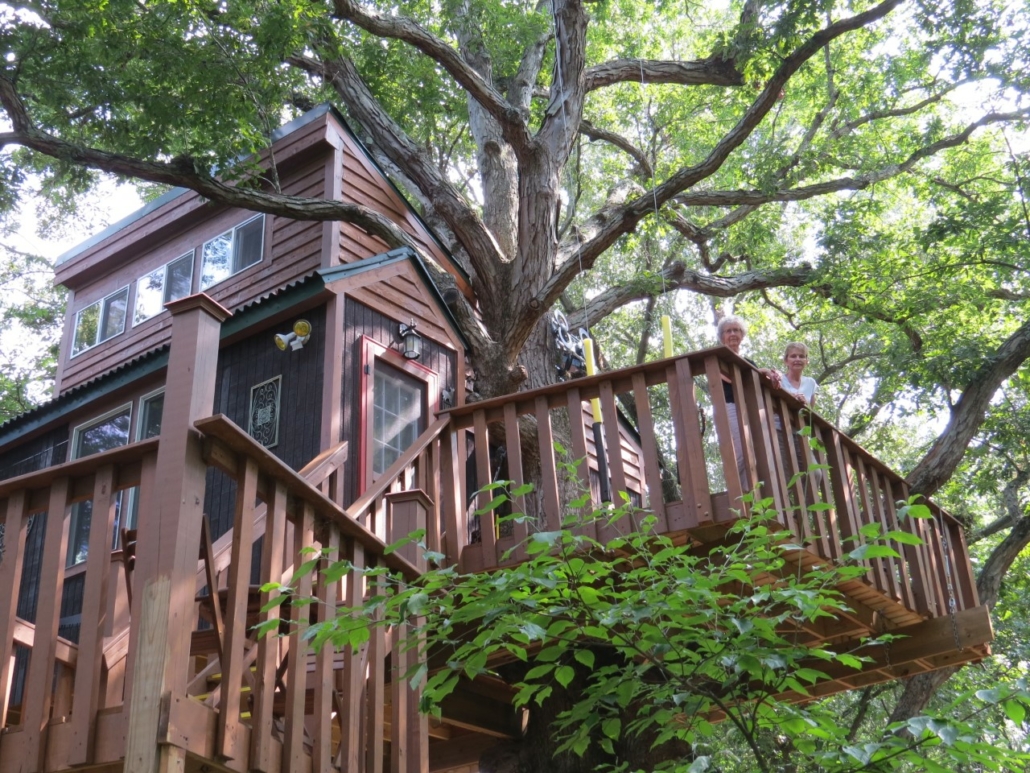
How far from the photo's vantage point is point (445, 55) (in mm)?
10461

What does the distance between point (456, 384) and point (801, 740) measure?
6693 millimetres

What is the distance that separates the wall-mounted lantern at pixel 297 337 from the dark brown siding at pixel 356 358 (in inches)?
12.6

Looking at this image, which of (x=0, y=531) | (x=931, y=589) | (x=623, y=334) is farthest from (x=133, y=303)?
(x=623, y=334)

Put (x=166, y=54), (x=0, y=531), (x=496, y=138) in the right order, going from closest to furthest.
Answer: (x=166, y=54), (x=0, y=531), (x=496, y=138)

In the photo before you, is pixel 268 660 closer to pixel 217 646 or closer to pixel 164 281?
pixel 217 646

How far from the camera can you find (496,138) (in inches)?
524

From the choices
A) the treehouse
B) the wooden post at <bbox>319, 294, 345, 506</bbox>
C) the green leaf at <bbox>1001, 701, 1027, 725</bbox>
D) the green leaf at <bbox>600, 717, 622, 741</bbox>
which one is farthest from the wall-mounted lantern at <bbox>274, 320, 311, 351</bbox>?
the green leaf at <bbox>1001, 701, 1027, 725</bbox>

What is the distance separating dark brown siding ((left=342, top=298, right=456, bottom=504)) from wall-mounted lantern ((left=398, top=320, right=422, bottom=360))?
9cm

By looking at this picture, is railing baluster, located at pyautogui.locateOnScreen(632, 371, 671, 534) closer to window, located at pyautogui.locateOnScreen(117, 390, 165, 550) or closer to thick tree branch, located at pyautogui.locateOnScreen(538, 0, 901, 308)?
thick tree branch, located at pyautogui.locateOnScreen(538, 0, 901, 308)

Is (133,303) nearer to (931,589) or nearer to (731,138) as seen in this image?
(731,138)

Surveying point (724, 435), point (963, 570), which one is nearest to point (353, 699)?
point (724, 435)

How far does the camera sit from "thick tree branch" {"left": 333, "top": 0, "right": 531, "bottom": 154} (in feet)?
33.8

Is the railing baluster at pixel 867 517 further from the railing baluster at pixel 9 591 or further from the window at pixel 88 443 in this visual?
the window at pixel 88 443

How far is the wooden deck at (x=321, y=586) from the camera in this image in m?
3.55
